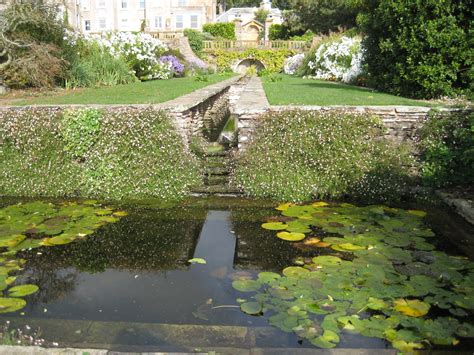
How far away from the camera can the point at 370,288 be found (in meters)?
4.04

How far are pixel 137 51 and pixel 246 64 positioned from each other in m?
22.6

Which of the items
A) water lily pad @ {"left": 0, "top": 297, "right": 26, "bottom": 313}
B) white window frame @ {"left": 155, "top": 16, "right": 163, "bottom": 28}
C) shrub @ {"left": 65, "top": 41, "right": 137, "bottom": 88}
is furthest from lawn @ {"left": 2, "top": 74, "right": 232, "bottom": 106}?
white window frame @ {"left": 155, "top": 16, "right": 163, "bottom": 28}

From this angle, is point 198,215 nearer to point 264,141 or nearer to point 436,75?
point 264,141

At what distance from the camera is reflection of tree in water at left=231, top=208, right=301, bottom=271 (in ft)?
15.5

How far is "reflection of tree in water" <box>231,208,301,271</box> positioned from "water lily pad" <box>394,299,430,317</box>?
121cm

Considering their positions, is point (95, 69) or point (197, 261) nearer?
point (197, 261)

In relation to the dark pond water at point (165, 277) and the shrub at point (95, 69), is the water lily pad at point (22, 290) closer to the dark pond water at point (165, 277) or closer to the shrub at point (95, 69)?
the dark pond water at point (165, 277)

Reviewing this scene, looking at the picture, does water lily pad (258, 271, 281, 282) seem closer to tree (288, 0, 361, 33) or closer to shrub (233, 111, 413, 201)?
shrub (233, 111, 413, 201)

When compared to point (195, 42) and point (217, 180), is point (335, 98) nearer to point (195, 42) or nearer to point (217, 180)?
point (217, 180)

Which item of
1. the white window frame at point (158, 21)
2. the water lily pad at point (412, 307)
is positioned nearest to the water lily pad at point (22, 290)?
the water lily pad at point (412, 307)

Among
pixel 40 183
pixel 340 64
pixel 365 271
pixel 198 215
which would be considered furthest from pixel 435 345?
pixel 340 64

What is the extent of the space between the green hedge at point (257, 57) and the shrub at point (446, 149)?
31.0 meters

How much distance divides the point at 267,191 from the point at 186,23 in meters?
47.1

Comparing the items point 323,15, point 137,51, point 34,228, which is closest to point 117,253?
point 34,228
